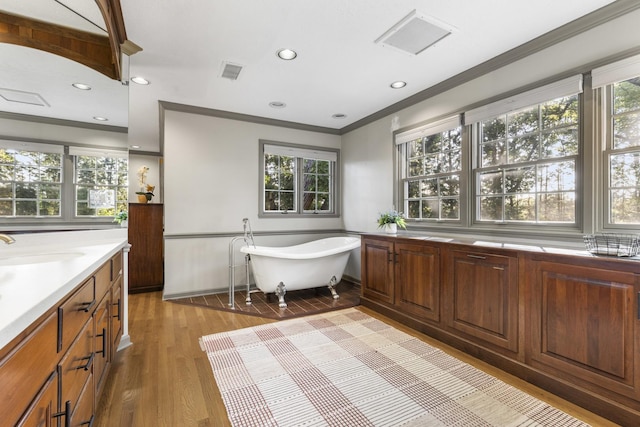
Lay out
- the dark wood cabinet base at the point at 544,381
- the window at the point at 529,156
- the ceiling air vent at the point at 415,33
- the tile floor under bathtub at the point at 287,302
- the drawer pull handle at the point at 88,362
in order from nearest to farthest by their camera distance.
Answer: the drawer pull handle at the point at 88,362, the dark wood cabinet base at the point at 544,381, the ceiling air vent at the point at 415,33, the window at the point at 529,156, the tile floor under bathtub at the point at 287,302

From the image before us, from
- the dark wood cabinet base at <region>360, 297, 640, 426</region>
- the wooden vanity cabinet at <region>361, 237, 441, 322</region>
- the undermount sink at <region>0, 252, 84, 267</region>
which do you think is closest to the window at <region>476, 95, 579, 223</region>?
the wooden vanity cabinet at <region>361, 237, 441, 322</region>

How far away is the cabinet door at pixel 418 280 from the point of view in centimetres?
271

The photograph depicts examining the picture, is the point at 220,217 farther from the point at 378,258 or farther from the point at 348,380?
the point at 348,380

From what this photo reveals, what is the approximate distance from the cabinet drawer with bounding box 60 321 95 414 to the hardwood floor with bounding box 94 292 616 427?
21.8 inches

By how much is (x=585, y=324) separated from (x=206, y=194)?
4102 mm

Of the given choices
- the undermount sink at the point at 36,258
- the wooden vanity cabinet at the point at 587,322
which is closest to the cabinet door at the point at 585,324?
the wooden vanity cabinet at the point at 587,322

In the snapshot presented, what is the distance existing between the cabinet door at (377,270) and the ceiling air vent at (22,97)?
302 cm

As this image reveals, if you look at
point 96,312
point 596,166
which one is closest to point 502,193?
point 596,166

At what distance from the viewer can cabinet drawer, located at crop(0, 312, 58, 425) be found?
2.12 feet

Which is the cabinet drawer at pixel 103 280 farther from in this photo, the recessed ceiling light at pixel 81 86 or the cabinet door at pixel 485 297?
the cabinet door at pixel 485 297

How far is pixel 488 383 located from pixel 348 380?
96 centimetres

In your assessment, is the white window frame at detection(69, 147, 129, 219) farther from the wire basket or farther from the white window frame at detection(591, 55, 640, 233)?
the white window frame at detection(591, 55, 640, 233)

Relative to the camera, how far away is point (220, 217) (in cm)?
423

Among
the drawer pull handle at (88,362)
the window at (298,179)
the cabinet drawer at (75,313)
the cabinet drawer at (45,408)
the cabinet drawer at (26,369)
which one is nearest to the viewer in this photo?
the cabinet drawer at (26,369)
